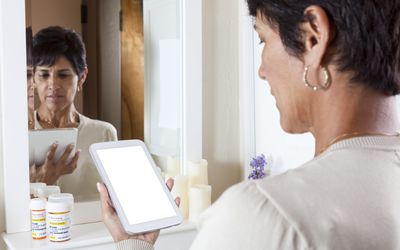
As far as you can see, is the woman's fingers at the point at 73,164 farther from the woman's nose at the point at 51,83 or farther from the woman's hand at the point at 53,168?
the woman's nose at the point at 51,83

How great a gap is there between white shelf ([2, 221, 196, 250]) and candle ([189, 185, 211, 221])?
0.07 metres

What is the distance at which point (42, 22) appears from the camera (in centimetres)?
120

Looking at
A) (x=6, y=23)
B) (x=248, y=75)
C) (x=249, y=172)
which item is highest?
(x=6, y=23)

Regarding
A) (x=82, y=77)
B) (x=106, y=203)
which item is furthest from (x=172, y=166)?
(x=106, y=203)

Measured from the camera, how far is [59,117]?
4.09 ft

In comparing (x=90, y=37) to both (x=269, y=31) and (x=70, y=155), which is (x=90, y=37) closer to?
(x=70, y=155)

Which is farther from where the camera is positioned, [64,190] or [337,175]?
[64,190]

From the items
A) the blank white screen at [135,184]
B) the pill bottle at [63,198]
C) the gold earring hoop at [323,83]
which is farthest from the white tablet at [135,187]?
the gold earring hoop at [323,83]

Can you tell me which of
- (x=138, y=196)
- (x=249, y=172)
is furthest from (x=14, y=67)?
(x=249, y=172)

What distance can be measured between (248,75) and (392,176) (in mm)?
1117

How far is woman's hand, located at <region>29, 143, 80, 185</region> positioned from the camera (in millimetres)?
1207

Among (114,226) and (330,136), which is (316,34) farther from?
(114,226)

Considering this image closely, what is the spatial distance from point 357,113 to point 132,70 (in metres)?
0.96

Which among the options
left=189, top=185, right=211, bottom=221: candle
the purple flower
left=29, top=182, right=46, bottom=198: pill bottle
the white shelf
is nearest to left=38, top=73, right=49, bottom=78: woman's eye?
left=29, top=182, right=46, bottom=198: pill bottle
